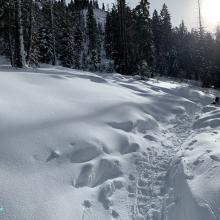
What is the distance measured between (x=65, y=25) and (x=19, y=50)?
4400 centimetres

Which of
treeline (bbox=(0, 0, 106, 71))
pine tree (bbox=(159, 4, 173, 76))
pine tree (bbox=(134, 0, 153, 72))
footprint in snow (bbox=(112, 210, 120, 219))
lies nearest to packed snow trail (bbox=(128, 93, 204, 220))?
footprint in snow (bbox=(112, 210, 120, 219))

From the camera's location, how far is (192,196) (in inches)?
220

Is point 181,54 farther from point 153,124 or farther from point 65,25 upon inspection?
point 153,124

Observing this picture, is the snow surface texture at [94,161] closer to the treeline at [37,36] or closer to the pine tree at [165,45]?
the treeline at [37,36]

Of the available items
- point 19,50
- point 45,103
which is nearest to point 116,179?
point 45,103

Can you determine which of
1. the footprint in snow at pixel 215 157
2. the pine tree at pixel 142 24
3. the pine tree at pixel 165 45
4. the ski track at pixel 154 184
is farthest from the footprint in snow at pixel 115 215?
the pine tree at pixel 165 45

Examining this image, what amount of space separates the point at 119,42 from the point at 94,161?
34.0 meters

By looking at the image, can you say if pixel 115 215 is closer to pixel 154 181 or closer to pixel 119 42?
pixel 154 181

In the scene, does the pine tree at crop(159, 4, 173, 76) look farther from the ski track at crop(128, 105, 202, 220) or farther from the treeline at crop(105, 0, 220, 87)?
the ski track at crop(128, 105, 202, 220)

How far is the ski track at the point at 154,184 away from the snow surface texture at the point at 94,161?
0.06 feet

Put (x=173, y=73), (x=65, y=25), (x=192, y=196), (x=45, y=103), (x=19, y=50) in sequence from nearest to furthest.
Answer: (x=192, y=196) < (x=45, y=103) < (x=19, y=50) < (x=65, y=25) < (x=173, y=73)

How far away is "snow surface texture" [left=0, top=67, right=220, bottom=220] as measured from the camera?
515cm

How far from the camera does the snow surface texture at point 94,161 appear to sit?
5148mm

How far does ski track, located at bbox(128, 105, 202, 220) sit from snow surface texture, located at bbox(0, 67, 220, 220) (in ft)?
0.06
